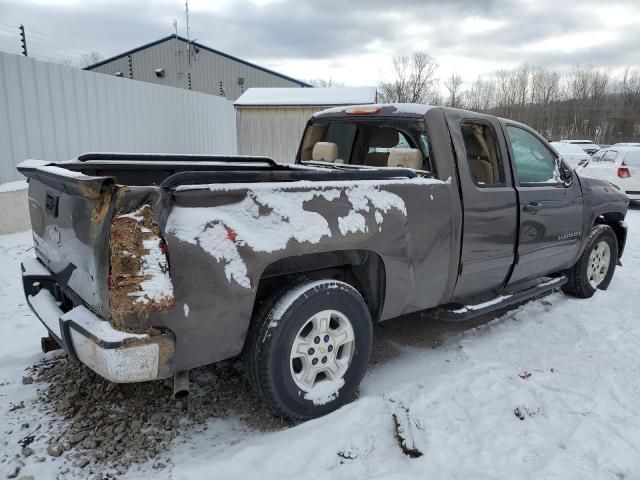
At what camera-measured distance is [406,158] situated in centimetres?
372

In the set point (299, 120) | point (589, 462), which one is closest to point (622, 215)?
point (589, 462)

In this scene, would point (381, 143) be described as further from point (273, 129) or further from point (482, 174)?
point (273, 129)

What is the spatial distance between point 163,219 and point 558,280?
13.3 feet

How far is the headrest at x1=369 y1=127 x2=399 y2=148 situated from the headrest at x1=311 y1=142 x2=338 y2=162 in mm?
333

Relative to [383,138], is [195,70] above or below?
above

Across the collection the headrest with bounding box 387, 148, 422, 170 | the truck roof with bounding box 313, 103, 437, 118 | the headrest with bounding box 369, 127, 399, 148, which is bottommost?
the headrest with bounding box 387, 148, 422, 170

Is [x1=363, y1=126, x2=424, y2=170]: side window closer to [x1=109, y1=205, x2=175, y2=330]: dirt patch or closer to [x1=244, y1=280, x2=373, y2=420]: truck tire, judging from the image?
[x1=244, y1=280, x2=373, y2=420]: truck tire

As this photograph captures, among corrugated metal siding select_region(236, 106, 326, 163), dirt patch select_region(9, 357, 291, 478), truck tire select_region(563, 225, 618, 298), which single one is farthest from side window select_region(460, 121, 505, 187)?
corrugated metal siding select_region(236, 106, 326, 163)

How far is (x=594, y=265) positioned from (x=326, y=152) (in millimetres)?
3305

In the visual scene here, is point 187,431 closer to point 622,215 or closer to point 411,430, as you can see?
point 411,430

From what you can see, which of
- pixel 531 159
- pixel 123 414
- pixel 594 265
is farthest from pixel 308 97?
pixel 123 414

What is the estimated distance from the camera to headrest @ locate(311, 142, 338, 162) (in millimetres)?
4449

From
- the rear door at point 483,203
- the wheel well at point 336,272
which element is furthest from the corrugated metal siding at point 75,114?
the rear door at point 483,203

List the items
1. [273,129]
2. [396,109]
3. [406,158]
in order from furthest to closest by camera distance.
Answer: [273,129] < [396,109] < [406,158]
